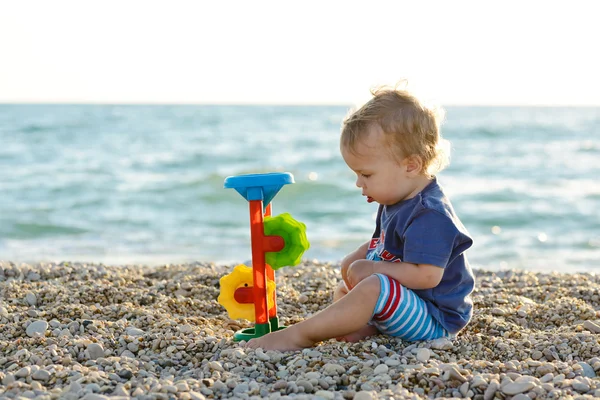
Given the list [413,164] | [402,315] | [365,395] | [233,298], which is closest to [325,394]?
[365,395]

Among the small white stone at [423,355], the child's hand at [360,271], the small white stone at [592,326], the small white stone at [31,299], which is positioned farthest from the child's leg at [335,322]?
the small white stone at [31,299]

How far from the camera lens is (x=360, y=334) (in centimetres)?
296

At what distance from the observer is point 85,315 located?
3.29 m

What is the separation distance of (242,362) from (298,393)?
36 centimetres

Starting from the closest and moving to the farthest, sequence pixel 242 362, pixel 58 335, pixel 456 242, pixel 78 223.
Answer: pixel 242 362
pixel 456 242
pixel 58 335
pixel 78 223

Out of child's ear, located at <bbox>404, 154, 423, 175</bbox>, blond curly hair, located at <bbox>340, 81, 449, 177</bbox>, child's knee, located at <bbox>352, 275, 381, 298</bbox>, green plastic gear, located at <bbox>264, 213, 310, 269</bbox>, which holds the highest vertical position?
blond curly hair, located at <bbox>340, 81, 449, 177</bbox>

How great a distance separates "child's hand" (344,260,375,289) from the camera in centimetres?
288

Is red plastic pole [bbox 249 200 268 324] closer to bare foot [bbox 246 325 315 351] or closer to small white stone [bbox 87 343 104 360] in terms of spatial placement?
bare foot [bbox 246 325 315 351]

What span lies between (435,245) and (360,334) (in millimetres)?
556

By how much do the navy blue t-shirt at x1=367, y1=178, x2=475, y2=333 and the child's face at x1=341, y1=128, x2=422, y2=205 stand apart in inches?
2.4

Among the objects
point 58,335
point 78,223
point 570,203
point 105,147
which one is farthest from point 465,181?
point 58,335

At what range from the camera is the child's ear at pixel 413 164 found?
2857 mm

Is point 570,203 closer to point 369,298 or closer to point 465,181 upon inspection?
point 465,181

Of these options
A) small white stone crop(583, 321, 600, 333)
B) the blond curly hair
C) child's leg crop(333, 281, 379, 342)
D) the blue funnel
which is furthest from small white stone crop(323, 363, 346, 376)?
small white stone crop(583, 321, 600, 333)
